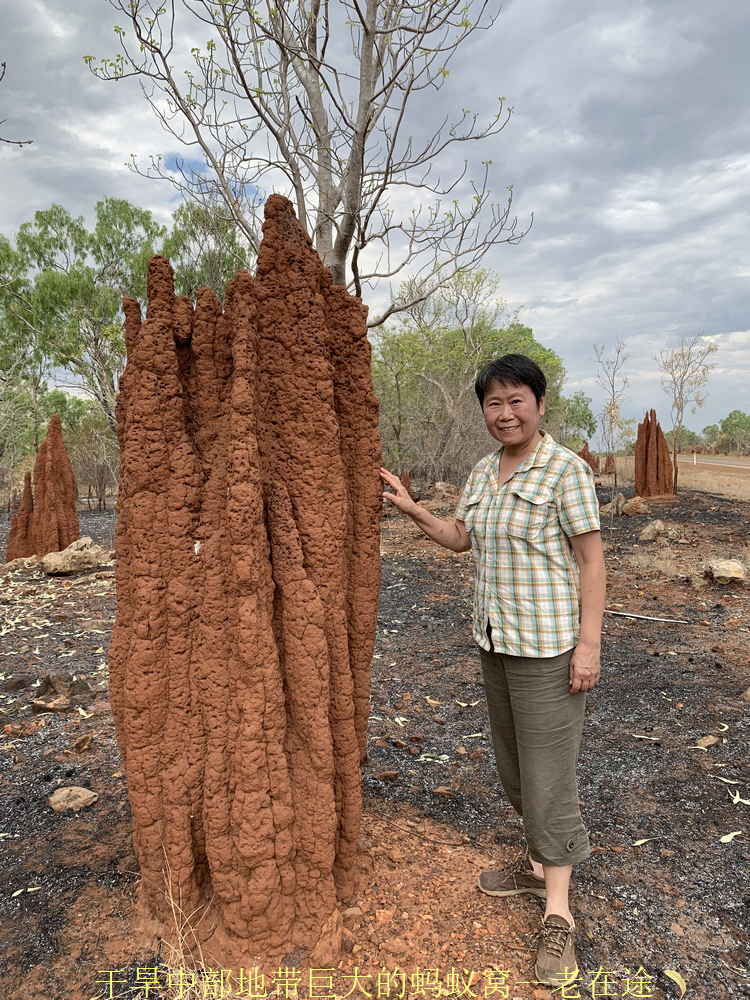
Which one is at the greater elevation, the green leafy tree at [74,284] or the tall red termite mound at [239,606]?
the green leafy tree at [74,284]

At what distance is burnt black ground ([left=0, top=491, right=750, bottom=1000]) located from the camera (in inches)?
93.0

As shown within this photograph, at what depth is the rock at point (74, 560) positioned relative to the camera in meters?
9.94

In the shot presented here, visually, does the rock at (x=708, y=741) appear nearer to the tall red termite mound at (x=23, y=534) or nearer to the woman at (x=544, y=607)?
the woman at (x=544, y=607)

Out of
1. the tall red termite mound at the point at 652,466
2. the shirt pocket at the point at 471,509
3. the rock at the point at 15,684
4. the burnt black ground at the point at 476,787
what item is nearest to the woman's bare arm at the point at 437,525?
the shirt pocket at the point at 471,509

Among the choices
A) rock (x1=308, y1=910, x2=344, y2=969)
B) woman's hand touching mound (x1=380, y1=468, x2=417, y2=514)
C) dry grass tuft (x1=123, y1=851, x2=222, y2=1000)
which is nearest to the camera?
dry grass tuft (x1=123, y1=851, x2=222, y2=1000)

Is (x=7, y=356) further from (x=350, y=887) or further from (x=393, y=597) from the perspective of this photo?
(x=350, y=887)

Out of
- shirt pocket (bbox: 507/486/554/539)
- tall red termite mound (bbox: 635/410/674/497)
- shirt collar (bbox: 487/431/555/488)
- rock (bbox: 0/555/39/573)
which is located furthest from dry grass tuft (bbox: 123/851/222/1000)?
tall red termite mound (bbox: 635/410/674/497)

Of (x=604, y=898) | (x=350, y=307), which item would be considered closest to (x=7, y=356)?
(x=350, y=307)

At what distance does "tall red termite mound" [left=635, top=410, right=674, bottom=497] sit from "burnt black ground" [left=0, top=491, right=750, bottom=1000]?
37.6 ft

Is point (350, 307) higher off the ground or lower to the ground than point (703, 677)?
higher

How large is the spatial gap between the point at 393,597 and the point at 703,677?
168 inches

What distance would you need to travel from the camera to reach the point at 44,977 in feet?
6.91

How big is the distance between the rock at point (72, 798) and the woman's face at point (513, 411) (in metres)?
2.99

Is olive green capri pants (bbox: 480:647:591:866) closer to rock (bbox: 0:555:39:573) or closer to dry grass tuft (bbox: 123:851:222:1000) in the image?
dry grass tuft (bbox: 123:851:222:1000)
